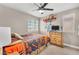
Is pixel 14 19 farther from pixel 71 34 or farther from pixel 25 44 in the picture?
pixel 71 34

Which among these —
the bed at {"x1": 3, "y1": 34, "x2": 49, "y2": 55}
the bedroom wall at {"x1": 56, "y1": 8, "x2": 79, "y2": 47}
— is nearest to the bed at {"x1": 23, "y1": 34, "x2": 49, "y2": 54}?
the bed at {"x1": 3, "y1": 34, "x2": 49, "y2": 55}

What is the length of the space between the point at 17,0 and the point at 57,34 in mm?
809

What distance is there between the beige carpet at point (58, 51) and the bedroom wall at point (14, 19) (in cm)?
45

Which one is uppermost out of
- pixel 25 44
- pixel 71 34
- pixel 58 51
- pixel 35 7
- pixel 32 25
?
pixel 35 7

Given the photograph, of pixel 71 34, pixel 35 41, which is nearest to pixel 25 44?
pixel 35 41

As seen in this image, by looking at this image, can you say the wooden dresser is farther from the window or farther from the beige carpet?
the window

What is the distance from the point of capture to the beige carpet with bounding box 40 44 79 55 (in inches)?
59.6

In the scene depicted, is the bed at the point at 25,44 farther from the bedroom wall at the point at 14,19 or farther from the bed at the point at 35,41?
the bedroom wall at the point at 14,19

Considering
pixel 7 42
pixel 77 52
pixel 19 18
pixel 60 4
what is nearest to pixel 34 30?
pixel 19 18

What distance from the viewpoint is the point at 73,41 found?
1.51m

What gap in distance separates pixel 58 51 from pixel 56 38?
0.20 metres

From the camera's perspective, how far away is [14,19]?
1.50 meters

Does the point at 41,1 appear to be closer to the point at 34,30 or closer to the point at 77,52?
the point at 34,30

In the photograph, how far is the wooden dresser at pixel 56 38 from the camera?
156cm
